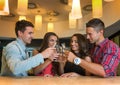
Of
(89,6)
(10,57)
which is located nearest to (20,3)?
(10,57)

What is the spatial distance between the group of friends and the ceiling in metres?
2.41

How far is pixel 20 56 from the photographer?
78.5 inches

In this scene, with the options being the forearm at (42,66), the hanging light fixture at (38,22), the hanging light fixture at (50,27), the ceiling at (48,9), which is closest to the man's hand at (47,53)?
the forearm at (42,66)

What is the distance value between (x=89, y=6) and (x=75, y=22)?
653 millimetres

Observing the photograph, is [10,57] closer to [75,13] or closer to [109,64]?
[109,64]

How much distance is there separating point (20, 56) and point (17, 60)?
5.7 inches

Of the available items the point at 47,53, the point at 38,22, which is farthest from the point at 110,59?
the point at 38,22

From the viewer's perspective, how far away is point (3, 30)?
5.56 m

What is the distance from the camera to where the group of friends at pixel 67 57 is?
1851 mm

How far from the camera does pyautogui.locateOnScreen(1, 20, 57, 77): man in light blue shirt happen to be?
1.79 metres

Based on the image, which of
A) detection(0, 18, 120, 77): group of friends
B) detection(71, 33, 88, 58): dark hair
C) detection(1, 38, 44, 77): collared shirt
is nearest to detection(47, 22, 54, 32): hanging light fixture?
detection(0, 18, 120, 77): group of friends

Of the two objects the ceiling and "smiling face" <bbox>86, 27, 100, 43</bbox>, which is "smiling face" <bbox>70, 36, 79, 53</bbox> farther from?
the ceiling

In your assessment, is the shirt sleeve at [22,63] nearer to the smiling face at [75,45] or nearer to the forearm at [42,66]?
the forearm at [42,66]

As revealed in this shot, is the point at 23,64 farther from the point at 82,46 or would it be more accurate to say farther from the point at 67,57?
the point at 82,46
